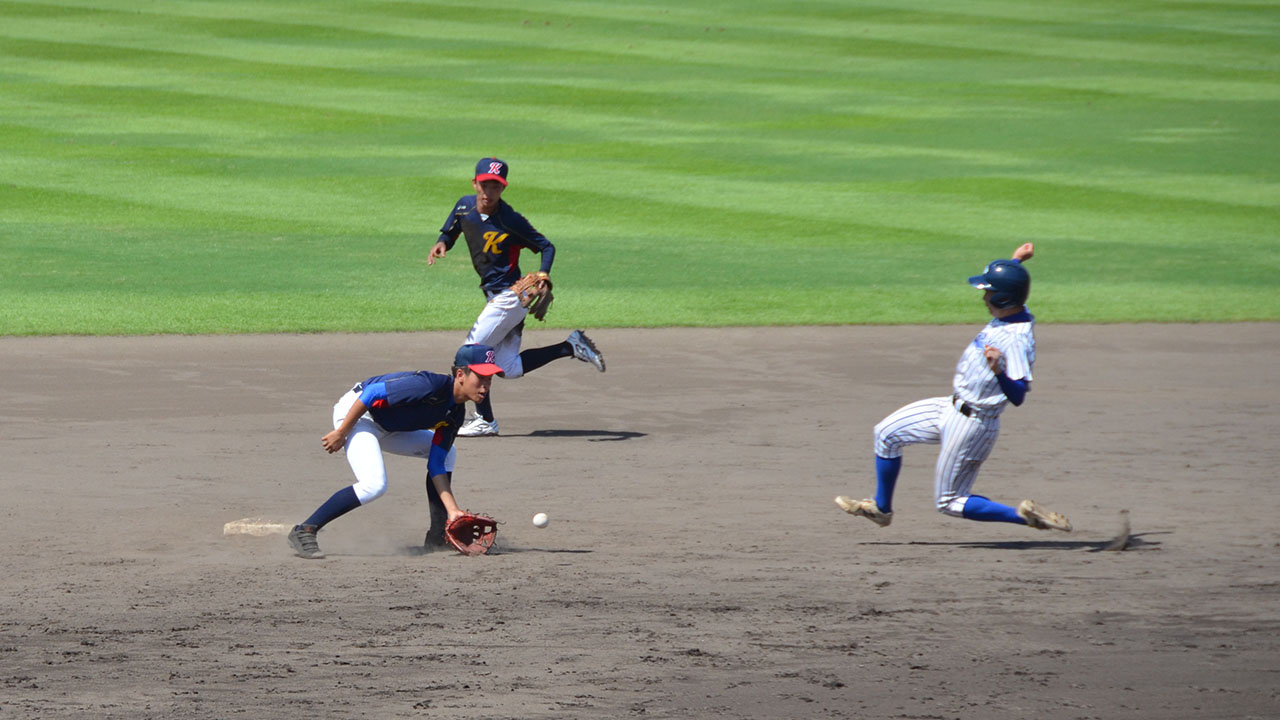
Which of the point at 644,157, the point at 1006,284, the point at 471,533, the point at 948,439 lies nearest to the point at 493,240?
the point at 471,533

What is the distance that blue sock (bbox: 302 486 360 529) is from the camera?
7719mm

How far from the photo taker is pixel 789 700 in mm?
5695

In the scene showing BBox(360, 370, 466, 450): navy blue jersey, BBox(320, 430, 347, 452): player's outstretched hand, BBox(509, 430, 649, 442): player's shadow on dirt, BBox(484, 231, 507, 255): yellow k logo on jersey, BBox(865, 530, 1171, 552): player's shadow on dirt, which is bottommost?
BBox(509, 430, 649, 442): player's shadow on dirt

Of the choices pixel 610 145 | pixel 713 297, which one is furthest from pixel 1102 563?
pixel 610 145

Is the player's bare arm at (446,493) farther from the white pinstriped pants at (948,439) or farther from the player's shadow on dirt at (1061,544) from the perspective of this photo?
the player's shadow on dirt at (1061,544)

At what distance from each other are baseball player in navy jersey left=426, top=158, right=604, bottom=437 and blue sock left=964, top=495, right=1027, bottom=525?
382 centimetres

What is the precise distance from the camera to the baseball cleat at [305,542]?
773cm

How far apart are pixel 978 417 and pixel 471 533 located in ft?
8.58

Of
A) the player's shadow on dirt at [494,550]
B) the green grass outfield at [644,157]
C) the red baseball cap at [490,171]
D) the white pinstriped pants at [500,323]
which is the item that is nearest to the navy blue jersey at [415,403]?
the player's shadow on dirt at [494,550]

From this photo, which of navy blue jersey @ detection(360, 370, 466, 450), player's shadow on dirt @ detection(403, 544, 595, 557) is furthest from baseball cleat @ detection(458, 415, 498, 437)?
navy blue jersey @ detection(360, 370, 466, 450)

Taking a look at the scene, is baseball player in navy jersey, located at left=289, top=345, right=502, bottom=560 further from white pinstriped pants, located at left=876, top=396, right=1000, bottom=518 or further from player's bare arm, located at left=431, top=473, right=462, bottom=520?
white pinstriped pants, located at left=876, top=396, right=1000, bottom=518

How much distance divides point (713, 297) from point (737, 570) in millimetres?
8568

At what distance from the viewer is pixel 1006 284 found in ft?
25.2

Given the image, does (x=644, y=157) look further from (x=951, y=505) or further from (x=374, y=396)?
(x=374, y=396)
